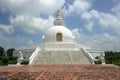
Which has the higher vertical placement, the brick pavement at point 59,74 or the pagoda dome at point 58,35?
the pagoda dome at point 58,35

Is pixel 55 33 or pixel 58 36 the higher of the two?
pixel 55 33

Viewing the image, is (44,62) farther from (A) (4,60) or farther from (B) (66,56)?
(A) (4,60)

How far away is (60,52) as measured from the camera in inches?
1120

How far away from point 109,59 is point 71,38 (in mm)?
10121

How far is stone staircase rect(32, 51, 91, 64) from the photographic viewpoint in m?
25.0

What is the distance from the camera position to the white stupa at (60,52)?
25.1m

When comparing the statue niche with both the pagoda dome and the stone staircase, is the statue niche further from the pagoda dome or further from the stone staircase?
the stone staircase

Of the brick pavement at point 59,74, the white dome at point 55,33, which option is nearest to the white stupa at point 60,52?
the white dome at point 55,33

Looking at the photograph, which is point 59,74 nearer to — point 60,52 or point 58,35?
point 60,52

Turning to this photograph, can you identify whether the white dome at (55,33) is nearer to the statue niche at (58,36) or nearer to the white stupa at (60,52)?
the white stupa at (60,52)

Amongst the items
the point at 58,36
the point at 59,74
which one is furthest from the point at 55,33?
the point at 59,74

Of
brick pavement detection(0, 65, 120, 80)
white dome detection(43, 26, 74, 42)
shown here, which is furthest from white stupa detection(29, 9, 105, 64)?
brick pavement detection(0, 65, 120, 80)

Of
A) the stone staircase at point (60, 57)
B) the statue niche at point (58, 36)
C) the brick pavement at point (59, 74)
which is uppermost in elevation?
the statue niche at point (58, 36)

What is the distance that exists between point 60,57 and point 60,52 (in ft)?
7.06
